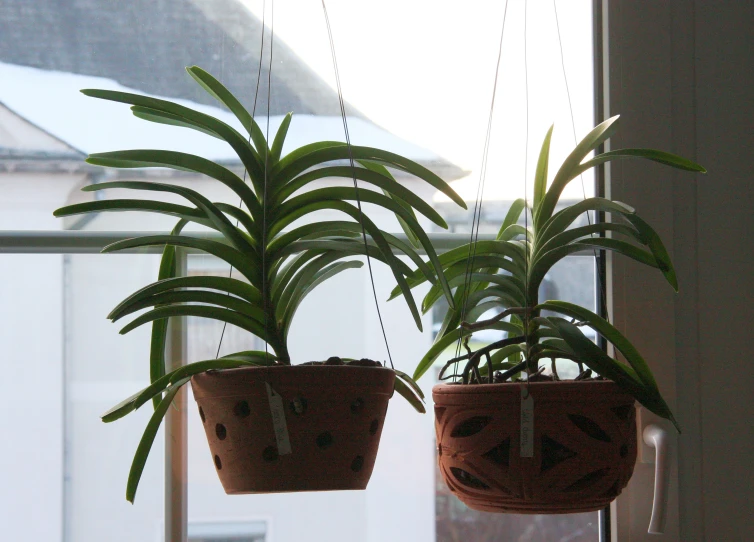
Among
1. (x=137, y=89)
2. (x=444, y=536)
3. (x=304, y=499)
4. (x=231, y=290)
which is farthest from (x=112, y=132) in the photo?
(x=444, y=536)

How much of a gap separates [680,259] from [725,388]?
0.23 m

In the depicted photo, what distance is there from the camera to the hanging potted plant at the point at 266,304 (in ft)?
2.79

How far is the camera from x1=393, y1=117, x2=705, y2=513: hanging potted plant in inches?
34.5

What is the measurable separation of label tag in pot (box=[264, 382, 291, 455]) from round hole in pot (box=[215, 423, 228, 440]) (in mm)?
80

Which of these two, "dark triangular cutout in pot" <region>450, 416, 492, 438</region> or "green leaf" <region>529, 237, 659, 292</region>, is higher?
"green leaf" <region>529, 237, 659, 292</region>

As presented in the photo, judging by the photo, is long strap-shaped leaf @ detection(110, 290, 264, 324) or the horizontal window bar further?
the horizontal window bar

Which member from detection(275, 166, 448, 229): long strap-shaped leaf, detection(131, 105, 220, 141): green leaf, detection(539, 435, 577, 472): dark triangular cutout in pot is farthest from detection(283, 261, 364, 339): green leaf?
detection(539, 435, 577, 472): dark triangular cutout in pot

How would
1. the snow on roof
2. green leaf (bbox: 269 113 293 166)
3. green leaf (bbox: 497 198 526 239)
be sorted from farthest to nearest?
the snow on roof
green leaf (bbox: 497 198 526 239)
green leaf (bbox: 269 113 293 166)

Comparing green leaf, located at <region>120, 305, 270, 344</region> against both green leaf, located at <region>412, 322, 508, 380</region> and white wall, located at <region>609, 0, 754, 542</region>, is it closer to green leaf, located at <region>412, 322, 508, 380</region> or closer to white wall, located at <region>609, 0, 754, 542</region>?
green leaf, located at <region>412, 322, 508, 380</region>

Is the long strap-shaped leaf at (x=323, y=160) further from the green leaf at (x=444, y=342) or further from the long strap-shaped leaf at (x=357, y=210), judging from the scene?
the green leaf at (x=444, y=342)

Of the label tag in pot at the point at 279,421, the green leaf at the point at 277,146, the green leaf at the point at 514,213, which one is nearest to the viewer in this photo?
the label tag in pot at the point at 279,421

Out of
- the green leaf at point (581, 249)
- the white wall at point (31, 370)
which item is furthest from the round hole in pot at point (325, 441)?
the white wall at point (31, 370)

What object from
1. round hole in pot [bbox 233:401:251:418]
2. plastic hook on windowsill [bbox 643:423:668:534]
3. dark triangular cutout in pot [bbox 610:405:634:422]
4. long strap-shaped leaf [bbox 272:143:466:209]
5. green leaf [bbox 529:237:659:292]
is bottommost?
plastic hook on windowsill [bbox 643:423:668:534]

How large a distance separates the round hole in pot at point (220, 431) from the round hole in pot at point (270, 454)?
6 centimetres
